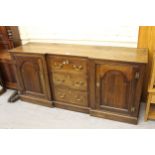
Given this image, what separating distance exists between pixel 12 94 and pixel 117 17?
190cm

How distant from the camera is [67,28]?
2229mm

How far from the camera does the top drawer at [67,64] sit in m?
1.90

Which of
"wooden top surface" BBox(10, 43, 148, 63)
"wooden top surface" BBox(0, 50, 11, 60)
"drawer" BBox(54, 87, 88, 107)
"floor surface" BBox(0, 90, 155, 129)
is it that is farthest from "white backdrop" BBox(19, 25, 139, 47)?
"floor surface" BBox(0, 90, 155, 129)

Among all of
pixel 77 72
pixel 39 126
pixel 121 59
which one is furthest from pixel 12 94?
pixel 121 59

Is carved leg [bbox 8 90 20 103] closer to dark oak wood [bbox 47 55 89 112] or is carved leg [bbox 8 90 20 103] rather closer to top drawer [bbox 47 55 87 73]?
dark oak wood [bbox 47 55 89 112]

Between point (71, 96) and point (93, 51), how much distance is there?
2.12 feet

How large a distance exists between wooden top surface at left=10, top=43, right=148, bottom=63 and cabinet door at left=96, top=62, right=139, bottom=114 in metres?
0.10

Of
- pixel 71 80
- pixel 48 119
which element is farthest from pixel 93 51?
pixel 48 119

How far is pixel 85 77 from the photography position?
1973 mm

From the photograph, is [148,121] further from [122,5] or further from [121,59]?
[122,5]

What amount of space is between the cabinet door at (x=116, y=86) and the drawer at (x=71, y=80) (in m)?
0.18

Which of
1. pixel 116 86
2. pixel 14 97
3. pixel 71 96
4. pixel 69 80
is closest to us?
pixel 116 86

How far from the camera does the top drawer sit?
6.24ft

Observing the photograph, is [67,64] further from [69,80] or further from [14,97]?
[14,97]
